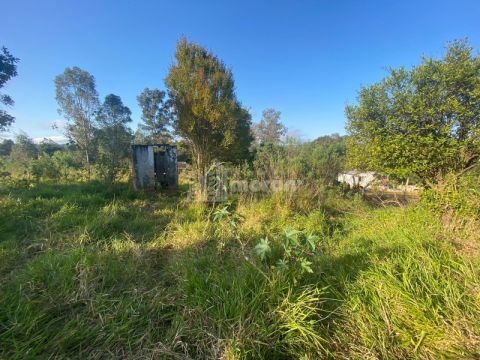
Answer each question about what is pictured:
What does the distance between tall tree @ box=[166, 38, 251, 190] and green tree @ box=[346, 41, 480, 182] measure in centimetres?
416

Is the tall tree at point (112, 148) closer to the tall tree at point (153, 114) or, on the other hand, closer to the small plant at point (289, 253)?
the small plant at point (289, 253)

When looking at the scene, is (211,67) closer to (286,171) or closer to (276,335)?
(286,171)

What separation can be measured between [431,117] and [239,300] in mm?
5305

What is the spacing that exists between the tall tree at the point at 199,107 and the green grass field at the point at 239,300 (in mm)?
3457

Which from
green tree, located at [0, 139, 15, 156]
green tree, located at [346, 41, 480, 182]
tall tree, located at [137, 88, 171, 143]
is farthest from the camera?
tall tree, located at [137, 88, 171, 143]

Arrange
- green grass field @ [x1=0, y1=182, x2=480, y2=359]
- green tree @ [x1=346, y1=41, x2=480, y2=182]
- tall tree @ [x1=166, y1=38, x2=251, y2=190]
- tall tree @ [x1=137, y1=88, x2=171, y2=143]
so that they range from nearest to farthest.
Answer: green grass field @ [x1=0, y1=182, x2=480, y2=359] < green tree @ [x1=346, y1=41, x2=480, y2=182] < tall tree @ [x1=166, y1=38, x2=251, y2=190] < tall tree @ [x1=137, y1=88, x2=171, y2=143]

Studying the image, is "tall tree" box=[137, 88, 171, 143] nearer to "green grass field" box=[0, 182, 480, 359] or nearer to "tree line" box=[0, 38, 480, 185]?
"tree line" box=[0, 38, 480, 185]

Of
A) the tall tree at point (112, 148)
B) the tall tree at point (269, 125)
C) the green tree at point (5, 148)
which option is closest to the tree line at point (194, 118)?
the tall tree at point (112, 148)

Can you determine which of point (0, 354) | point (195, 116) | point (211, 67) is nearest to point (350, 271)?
point (0, 354)

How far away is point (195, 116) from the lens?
5.45 m

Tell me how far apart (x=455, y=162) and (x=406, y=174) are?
0.78 metres

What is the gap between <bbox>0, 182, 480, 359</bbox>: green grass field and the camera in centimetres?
107
